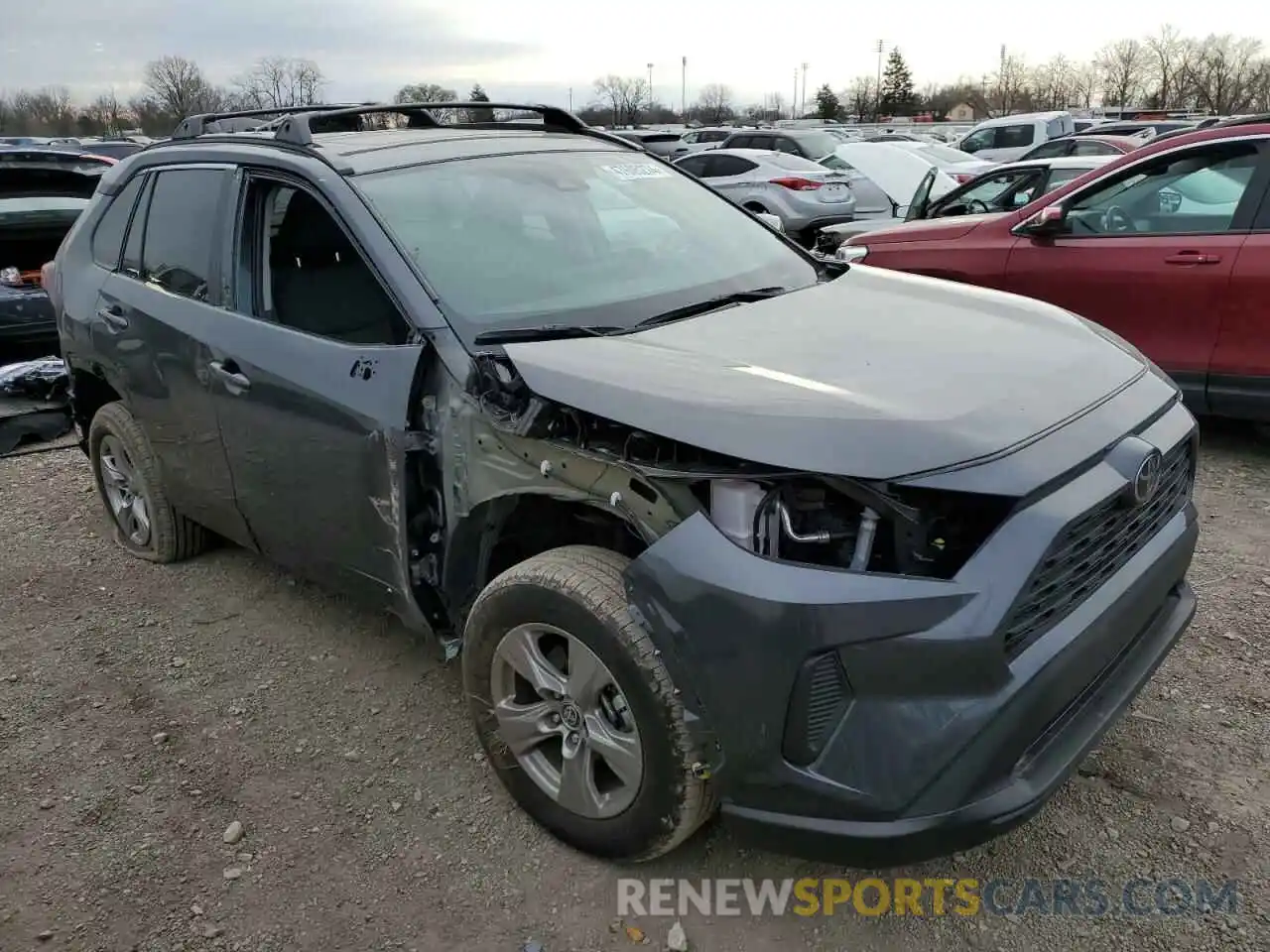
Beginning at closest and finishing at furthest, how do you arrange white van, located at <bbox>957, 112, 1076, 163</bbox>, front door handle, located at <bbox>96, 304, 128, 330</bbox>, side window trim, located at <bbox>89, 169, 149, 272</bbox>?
front door handle, located at <bbox>96, 304, 128, 330</bbox>
side window trim, located at <bbox>89, 169, 149, 272</bbox>
white van, located at <bbox>957, 112, 1076, 163</bbox>

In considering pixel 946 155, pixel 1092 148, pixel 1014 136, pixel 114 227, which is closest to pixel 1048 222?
pixel 114 227

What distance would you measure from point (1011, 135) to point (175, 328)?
22.4 meters

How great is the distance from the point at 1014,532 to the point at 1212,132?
14.3ft

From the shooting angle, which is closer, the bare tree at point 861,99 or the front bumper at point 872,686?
the front bumper at point 872,686

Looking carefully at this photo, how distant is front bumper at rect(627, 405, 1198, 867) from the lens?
6.56ft

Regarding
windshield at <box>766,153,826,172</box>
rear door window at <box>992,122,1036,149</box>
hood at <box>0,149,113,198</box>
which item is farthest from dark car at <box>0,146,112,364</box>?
rear door window at <box>992,122,1036,149</box>

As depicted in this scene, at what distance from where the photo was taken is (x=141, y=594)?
14.1 ft

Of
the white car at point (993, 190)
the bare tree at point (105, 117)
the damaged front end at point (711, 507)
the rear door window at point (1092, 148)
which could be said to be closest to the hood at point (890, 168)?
the white car at point (993, 190)

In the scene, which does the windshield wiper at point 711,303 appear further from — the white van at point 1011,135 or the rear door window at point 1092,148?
the white van at point 1011,135

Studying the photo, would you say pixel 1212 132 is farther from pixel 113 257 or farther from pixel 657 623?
pixel 113 257

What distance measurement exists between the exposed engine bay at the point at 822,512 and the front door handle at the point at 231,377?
157 cm

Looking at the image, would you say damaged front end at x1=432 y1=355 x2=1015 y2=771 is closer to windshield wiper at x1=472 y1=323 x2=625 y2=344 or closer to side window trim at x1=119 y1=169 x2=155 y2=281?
windshield wiper at x1=472 y1=323 x2=625 y2=344

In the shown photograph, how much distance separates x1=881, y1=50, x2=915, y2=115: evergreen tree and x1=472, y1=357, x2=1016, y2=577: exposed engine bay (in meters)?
84.9

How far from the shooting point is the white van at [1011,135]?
21969 mm
